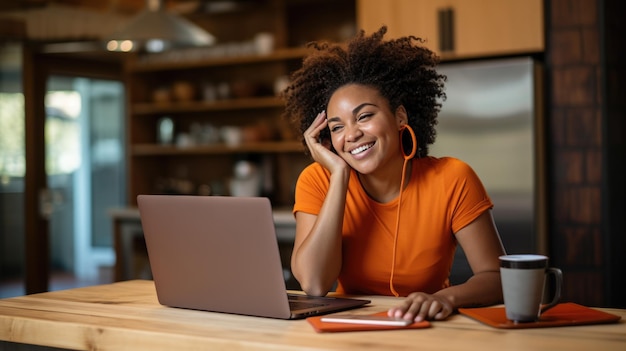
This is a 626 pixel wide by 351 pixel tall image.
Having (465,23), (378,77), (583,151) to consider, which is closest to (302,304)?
(378,77)

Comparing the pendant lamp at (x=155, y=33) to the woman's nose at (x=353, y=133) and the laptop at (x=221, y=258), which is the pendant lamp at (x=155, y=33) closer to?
the woman's nose at (x=353, y=133)

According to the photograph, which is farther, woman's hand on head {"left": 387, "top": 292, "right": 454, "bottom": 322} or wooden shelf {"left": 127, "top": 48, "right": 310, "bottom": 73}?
wooden shelf {"left": 127, "top": 48, "right": 310, "bottom": 73}

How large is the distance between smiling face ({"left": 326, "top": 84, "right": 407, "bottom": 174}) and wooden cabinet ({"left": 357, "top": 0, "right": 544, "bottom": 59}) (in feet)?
6.34

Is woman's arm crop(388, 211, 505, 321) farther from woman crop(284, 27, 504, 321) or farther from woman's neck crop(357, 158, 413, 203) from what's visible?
woman's neck crop(357, 158, 413, 203)

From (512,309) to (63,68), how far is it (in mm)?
4301

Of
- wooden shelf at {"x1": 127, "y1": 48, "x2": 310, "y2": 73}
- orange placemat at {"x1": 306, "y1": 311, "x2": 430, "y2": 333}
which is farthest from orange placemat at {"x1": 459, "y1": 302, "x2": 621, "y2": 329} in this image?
wooden shelf at {"x1": 127, "y1": 48, "x2": 310, "y2": 73}

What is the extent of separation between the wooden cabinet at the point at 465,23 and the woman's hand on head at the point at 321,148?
1.90 meters

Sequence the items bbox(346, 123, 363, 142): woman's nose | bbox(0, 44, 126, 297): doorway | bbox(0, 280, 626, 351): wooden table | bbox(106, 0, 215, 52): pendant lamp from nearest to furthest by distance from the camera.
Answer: bbox(0, 280, 626, 351): wooden table
bbox(346, 123, 363, 142): woman's nose
bbox(106, 0, 215, 52): pendant lamp
bbox(0, 44, 126, 297): doorway

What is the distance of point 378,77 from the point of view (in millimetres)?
2064

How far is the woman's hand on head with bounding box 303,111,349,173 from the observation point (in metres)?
2.00

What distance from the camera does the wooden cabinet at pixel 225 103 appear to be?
4.85 m

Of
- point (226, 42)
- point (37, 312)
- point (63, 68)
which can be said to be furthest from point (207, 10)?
point (37, 312)

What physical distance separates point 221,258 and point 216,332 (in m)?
0.20

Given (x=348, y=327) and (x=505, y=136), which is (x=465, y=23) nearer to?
(x=505, y=136)
